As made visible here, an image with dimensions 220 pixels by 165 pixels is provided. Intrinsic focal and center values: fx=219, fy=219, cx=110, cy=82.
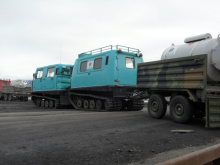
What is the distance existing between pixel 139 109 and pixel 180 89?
583 centimetres

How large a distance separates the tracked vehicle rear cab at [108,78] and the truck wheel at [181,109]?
A: 440 cm

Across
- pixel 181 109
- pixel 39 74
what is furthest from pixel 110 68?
pixel 39 74

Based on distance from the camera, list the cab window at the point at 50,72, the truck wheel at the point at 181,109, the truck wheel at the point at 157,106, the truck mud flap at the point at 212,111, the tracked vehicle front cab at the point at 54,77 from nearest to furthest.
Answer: the truck mud flap at the point at 212,111
the truck wheel at the point at 181,109
the truck wheel at the point at 157,106
the tracked vehicle front cab at the point at 54,77
the cab window at the point at 50,72

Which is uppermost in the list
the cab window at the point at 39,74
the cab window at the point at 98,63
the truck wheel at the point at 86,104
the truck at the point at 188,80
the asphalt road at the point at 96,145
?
the cab window at the point at 98,63

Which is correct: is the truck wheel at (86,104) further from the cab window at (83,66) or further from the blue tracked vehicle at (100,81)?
the cab window at (83,66)

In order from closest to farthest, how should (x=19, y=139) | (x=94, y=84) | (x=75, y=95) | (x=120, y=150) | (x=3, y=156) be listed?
(x=3, y=156)
(x=120, y=150)
(x=19, y=139)
(x=94, y=84)
(x=75, y=95)

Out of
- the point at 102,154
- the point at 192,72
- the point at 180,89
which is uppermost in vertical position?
the point at 192,72

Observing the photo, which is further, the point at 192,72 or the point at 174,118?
the point at 174,118

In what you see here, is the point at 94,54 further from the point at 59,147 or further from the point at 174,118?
the point at 59,147

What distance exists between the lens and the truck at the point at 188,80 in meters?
6.23

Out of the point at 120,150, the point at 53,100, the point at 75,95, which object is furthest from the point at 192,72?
the point at 53,100

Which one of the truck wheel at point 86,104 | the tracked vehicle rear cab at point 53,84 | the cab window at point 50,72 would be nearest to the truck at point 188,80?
the truck wheel at point 86,104

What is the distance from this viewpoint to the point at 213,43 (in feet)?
22.6

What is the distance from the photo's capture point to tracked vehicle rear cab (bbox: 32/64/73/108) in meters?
15.6
